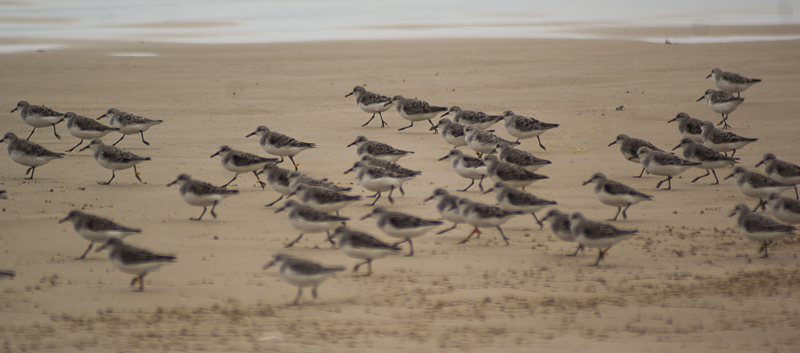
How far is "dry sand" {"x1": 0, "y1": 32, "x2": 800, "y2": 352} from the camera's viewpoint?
6363mm

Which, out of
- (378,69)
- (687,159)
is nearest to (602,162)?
(687,159)

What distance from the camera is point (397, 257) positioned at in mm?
8516

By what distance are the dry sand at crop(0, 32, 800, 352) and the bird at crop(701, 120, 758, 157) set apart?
0.95 m

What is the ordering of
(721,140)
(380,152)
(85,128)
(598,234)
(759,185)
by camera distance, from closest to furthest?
(598,234), (759,185), (380,152), (721,140), (85,128)

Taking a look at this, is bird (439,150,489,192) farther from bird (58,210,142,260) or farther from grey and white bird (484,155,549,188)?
bird (58,210,142,260)

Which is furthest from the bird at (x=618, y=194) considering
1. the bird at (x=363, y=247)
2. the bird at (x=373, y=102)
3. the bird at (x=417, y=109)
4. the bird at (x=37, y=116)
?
the bird at (x=37, y=116)

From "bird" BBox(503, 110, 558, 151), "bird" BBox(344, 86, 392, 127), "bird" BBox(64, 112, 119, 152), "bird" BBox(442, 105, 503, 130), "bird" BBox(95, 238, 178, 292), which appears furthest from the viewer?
"bird" BBox(344, 86, 392, 127)

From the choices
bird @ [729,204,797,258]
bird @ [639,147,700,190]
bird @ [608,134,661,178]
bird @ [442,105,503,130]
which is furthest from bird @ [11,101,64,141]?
bird @ [729,204,797,258]

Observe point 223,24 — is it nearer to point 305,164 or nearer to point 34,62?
point 34,62

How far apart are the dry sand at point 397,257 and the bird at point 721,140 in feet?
3.11

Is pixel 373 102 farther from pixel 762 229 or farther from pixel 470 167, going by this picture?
pixel 762 229

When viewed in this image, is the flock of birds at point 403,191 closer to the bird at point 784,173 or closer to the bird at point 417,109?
the bird at point 784,173

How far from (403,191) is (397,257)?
2960 mm

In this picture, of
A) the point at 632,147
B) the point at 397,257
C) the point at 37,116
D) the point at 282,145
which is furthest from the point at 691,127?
the point at 37,116
